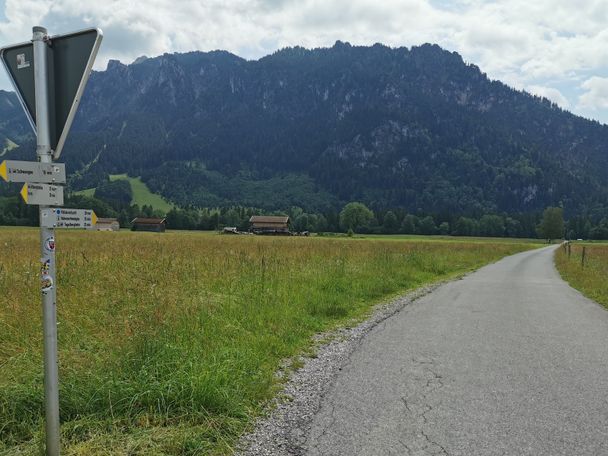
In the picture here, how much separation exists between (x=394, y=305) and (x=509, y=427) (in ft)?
26.8

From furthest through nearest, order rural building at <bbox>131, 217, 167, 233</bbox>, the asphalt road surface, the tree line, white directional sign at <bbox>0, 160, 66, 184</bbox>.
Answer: the tree line
rural building at <bbox>131, 217, 167, 233</bbox>
the asphalt road surface
white directional sign at <bbox>0, 160, 66, 184</bbox>

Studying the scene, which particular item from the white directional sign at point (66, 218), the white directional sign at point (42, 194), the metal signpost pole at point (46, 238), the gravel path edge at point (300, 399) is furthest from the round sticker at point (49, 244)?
the gravel path edge at point (300, 399)

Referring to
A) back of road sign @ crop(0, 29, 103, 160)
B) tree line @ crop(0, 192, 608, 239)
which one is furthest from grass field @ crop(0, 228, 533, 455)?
tree line @ crop(0, 192, 608, 239)

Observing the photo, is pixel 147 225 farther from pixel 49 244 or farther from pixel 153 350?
pixel 49 244

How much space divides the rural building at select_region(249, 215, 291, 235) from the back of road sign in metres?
118

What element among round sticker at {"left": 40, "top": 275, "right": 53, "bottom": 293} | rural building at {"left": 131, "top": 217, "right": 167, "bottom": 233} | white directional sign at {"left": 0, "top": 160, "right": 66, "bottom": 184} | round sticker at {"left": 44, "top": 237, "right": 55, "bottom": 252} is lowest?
rural building at {"left": 131, "top": 217, "right": 167, "bottom": 233}

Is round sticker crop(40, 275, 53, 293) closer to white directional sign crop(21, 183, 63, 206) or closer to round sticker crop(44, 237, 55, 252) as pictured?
round sticker crop(44, 237, 55, 252)

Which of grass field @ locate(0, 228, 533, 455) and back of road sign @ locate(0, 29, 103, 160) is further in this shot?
grass field @ locate(0, 228, 533, 455)

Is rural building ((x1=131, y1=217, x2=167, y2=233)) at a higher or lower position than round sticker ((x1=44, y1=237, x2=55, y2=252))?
lower

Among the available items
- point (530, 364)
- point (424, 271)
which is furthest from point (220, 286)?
point (424, 271)

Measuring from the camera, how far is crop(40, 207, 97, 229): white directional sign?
10.7 ft

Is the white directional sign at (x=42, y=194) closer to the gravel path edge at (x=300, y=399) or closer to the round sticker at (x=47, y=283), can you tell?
the round sticker at (x=47, y=283)

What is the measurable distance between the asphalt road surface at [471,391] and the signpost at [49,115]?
2.67m

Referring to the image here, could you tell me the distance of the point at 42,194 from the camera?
10.6 feet
